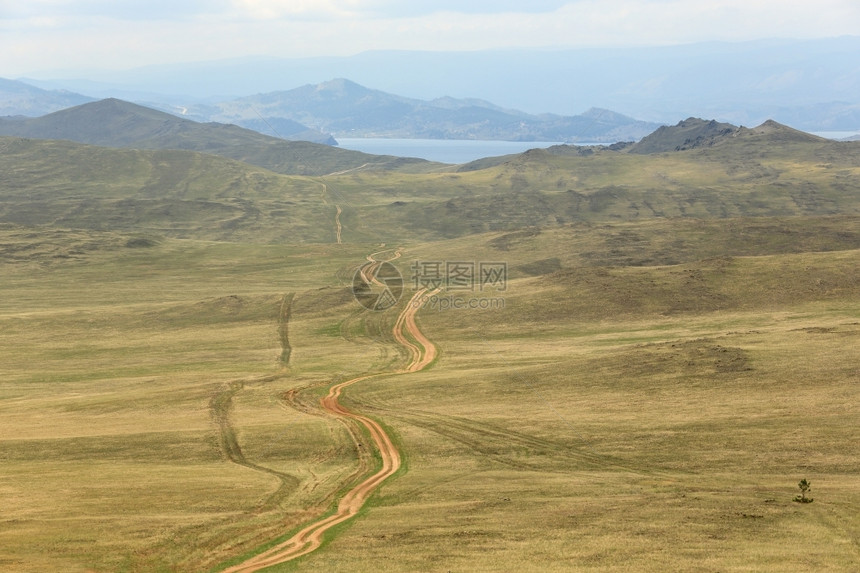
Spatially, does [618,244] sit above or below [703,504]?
above

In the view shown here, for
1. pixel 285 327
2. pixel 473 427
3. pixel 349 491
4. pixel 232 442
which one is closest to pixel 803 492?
pixel 473 427

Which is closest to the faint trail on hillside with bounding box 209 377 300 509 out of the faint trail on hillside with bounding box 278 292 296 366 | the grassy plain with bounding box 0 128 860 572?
the grassy plain with bounding box 0 128 860 572

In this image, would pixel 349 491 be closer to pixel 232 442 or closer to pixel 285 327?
pixel 232 442

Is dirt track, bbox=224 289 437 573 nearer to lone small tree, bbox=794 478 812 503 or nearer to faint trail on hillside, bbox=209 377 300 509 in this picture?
faint trail on hillside, bbox=209 377 300 509

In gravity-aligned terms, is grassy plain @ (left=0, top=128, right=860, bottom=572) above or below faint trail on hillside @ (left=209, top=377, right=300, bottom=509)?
above

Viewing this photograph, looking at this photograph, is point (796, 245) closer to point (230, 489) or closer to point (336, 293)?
point (336, 293)

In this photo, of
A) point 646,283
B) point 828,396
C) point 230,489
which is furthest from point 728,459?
point 646,283

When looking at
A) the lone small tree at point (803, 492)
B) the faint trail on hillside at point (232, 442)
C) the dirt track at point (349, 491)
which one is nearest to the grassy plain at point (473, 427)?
the faint trail on hillside at point (232, 442)

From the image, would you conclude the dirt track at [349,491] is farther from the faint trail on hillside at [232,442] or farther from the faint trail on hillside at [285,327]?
the faint trail on hillside at [285,327]
